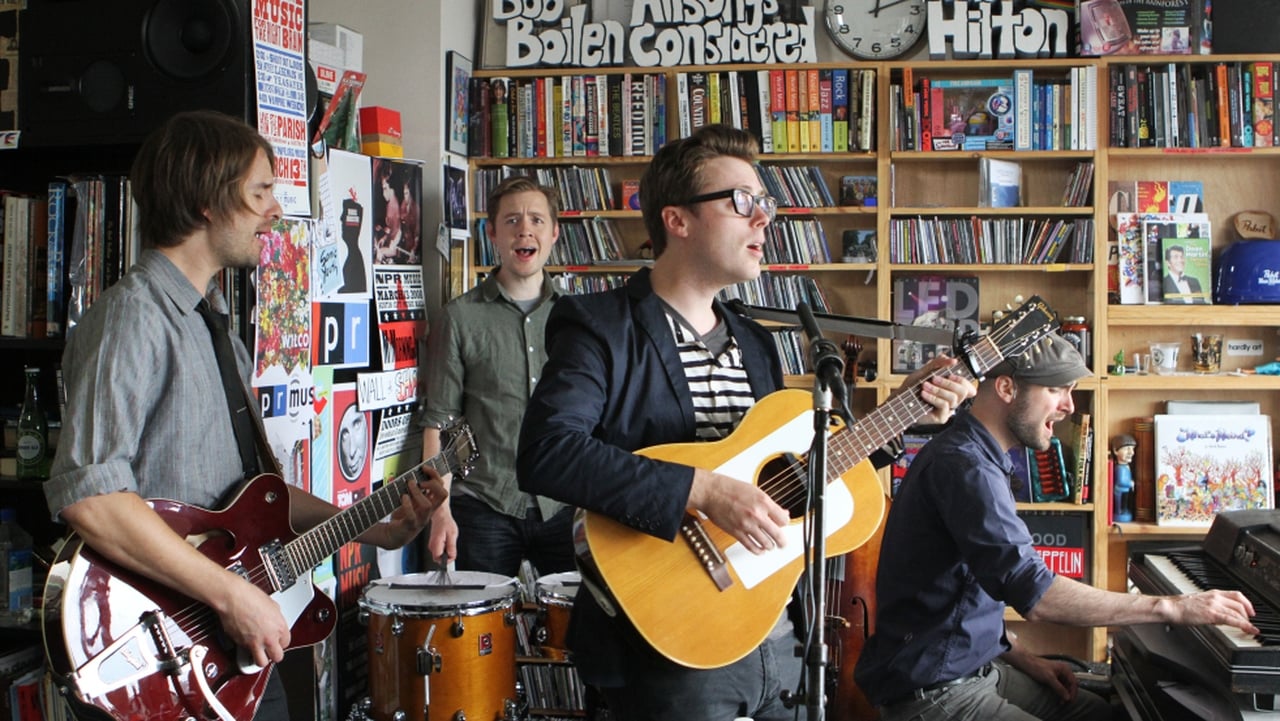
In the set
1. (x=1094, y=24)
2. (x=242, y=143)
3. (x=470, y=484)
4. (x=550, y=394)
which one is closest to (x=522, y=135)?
(x=470, y=484)

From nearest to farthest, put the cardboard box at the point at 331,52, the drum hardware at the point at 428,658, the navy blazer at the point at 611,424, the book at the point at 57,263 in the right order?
the navy blazer at the point at 611,424, the book at the point at 57,263, the drum hardware at the point at 428,658, the cardboard box at the point at 331,52

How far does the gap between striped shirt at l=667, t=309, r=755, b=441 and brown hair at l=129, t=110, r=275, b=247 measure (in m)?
0.84

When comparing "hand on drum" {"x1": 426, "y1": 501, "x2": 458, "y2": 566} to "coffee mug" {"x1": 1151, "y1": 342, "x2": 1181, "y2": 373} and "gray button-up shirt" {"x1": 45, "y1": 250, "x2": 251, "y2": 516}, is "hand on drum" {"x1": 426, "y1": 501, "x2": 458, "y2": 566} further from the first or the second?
"coffee mug" {"x1": 1151, "y1": 342, "x2": 1181, "y2": 373}

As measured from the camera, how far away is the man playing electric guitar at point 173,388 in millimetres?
1878

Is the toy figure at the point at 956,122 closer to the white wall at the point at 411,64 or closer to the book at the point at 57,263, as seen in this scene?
the white wall at the point at 411,64

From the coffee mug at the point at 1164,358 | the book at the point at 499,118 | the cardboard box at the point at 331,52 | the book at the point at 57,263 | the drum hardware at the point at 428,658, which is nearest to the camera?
the book at the point at 57,263

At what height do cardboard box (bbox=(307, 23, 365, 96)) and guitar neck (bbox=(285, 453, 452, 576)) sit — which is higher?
cardboard box (bbox=(307, 23, 365, 96))

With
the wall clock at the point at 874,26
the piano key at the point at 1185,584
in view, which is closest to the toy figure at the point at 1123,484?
the piano key at the point at 1185,584

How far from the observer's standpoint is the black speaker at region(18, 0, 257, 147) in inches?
100

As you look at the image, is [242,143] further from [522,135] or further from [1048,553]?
[1048,553]

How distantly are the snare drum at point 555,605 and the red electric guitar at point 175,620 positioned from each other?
1.30 m

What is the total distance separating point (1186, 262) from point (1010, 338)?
2843 millimetres

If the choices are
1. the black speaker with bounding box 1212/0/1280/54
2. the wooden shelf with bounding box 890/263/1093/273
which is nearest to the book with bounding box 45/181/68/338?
the wooden shelf with bounding box 890/263/1093/273

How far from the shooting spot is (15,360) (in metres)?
2.96
